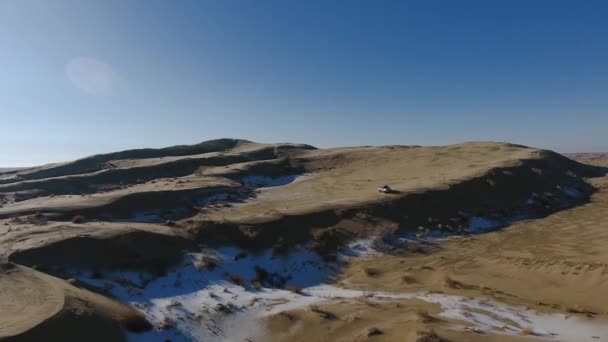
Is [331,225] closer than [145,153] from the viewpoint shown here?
Yes

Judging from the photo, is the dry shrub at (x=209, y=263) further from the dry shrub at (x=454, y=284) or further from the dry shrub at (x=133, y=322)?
the dry shrub at (x=454, y=284)

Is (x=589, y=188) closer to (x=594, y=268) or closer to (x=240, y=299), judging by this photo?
(x=594, y=268)

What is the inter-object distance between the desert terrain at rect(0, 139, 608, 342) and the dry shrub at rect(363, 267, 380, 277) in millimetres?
117

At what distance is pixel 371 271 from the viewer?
85.3 feet

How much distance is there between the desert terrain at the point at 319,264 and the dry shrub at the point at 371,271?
0.12 metres

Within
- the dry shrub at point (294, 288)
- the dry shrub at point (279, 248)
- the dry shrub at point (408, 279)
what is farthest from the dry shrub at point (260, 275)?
the dry shrub at point (408, 279)

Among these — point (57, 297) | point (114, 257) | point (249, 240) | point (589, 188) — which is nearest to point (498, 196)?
point (589, 188)

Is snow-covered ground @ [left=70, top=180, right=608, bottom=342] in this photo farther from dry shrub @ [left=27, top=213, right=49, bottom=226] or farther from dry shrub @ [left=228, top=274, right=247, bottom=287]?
dry shrub @ [left=27, top=213, right=49, bottom=226]

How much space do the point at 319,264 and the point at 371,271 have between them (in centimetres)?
345

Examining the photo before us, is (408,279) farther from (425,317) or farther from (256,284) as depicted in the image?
(256,284)

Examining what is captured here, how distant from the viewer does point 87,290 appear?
20328mm

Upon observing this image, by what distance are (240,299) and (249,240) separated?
798 cm

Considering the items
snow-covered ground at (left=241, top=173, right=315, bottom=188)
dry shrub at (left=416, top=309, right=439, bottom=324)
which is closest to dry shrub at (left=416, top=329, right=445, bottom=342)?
dry shrub at (left=416, top=309, right=439, bottom=324)

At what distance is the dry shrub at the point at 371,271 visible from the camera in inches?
1009
